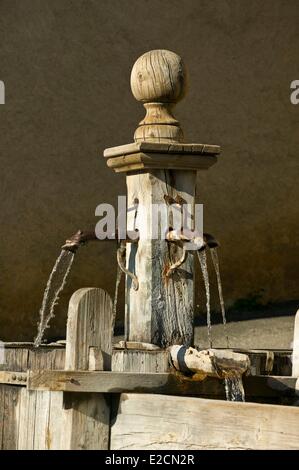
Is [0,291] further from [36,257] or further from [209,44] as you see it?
[209,44]

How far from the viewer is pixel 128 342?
4309 mm

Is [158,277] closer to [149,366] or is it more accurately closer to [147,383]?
[149,366]

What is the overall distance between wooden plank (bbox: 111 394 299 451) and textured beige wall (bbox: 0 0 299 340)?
5.09 metres

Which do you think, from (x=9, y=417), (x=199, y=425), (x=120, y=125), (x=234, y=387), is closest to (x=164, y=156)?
(x=234, y=387)

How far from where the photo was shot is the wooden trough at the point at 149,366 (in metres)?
3.41

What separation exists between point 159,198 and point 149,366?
65 centimetres

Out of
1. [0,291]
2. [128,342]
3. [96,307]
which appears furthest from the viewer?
[0,291]

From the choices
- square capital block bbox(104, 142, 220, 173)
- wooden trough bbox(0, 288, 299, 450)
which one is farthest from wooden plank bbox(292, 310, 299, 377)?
square capital block bbox(104, 142, 220, 173)

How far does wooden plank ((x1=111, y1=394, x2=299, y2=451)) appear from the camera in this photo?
3.14m

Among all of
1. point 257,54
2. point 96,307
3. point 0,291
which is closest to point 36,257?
point 0,291

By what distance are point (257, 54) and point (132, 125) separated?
3.91 ft

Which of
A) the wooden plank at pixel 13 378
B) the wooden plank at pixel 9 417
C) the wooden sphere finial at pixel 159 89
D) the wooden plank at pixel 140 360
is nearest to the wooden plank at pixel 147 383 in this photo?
the wooden plank at pixel 140 360

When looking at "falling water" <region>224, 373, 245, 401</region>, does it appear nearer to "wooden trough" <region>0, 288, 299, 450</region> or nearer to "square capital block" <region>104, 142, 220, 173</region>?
"wooden trough" <region>0, 288, 299, 450</region>
